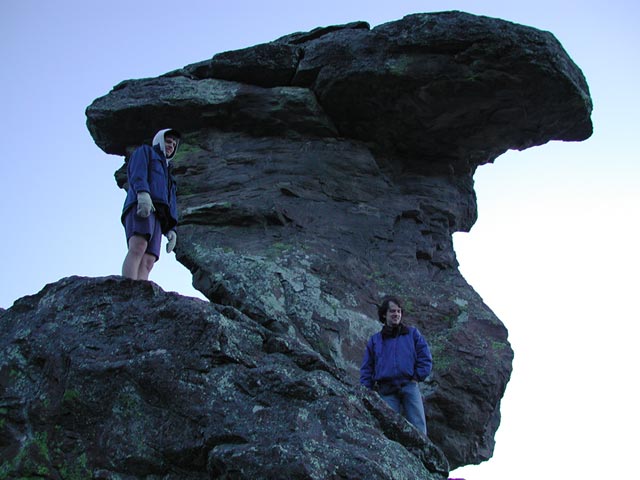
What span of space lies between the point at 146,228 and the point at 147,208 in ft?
1.00

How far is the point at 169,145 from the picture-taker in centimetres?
1133

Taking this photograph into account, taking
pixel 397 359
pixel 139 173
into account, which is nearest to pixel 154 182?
pixel 139 173

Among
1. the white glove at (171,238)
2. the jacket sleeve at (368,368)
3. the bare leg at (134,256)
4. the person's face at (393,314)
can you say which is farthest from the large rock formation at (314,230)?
the white glove at (171,238)

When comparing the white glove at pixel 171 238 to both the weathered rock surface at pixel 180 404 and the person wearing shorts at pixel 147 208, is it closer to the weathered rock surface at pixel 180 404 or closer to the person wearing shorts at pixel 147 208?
the person wearing shorts at pixel 147 208

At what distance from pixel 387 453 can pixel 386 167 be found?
9369 mm

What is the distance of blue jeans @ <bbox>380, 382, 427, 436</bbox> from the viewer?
10.7m

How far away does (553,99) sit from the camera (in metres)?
14.7

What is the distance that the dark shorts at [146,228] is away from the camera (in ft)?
34.1

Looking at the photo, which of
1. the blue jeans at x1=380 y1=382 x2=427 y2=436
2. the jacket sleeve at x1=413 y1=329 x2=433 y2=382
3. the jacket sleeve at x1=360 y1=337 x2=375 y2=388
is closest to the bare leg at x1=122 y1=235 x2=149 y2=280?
the jacket sleeve at x1=360 y1=337 x2=375 y2=388

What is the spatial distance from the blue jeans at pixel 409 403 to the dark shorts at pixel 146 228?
12.1 ft

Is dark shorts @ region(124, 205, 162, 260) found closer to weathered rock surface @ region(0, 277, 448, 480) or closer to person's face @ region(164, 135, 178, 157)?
person's face @ region(164, 135, 178, 157)

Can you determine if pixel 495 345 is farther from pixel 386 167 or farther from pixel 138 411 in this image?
pixel 138 411

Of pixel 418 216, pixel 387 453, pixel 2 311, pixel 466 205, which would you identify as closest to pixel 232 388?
pixel 387 453

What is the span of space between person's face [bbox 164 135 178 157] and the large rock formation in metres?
2.69
